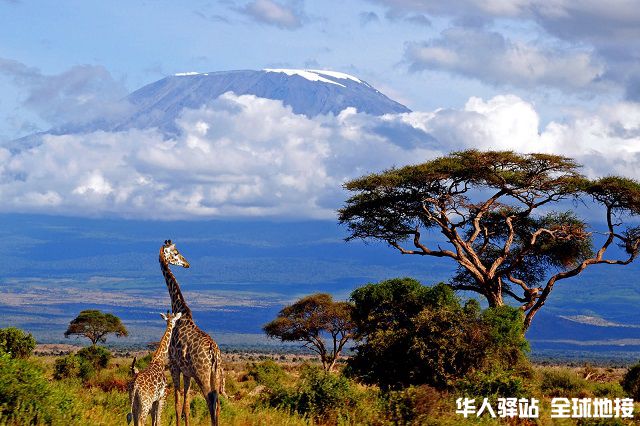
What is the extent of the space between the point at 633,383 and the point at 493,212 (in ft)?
37.1

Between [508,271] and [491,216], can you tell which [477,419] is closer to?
[508,271]

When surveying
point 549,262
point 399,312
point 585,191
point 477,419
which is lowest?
point 477,419

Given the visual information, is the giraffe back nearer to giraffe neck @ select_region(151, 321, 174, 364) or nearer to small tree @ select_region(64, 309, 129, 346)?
giraffe neck @ select_region(151, 321, 174, 364)

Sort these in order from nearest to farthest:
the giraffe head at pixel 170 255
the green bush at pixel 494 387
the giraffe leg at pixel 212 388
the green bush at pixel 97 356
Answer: the giraffe leg at pixel 212 388
the giraffe head at pixel 170 255
the green bush at pixel 494 387
the green bush at pixel 97 356

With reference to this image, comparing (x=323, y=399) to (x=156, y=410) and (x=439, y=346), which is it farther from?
(x=439, y=346)

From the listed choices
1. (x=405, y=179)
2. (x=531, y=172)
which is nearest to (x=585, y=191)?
(x=531, y=172)

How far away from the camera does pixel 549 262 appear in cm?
4534

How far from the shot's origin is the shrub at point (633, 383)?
3556 centimetres

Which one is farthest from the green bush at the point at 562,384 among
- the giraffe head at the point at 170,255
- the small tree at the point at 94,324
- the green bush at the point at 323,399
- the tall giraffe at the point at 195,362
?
the small tree at the point at 94,324

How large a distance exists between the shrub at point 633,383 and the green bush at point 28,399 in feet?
79.7

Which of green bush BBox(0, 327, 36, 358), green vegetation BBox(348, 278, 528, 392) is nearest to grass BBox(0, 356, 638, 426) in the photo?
green vegetation BBox(348, 278, 528, 392)

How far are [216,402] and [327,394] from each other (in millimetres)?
5475

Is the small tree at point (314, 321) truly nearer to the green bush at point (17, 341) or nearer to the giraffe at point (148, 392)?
the green bush at point (17, 341)

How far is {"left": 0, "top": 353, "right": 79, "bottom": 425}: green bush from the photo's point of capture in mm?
15727
